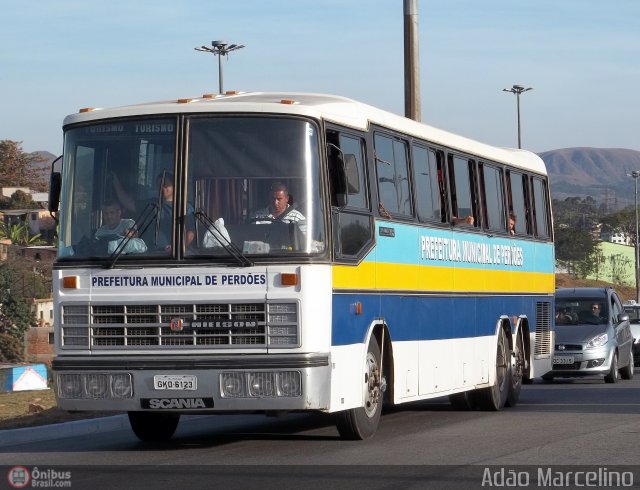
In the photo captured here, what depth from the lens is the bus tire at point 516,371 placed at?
19188 mm

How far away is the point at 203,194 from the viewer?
40.8 ft

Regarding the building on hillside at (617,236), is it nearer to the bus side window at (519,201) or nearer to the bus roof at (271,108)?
the bus side window at (519,201)

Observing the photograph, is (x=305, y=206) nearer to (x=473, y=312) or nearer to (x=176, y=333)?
(x=176, y=333)

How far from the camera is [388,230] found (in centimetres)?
1426

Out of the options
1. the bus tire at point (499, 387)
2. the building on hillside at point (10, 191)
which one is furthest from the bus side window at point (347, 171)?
the building on hillside at point (10, 191)

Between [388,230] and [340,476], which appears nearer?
[340,476]

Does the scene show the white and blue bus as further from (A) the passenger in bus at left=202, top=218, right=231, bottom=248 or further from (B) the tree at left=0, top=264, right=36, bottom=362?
(B) the tree at left=0, top=264, right=36, bottom=362

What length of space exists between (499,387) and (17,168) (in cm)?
14720

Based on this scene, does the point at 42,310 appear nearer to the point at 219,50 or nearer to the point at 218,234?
the point at 219,50

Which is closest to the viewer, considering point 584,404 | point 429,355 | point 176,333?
point 176,333

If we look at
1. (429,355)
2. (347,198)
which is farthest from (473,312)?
(347,198)

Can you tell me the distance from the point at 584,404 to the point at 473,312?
2.83 meters

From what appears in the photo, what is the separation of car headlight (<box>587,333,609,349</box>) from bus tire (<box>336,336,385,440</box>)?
13.0 m

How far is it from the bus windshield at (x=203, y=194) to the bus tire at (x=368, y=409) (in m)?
1.74
